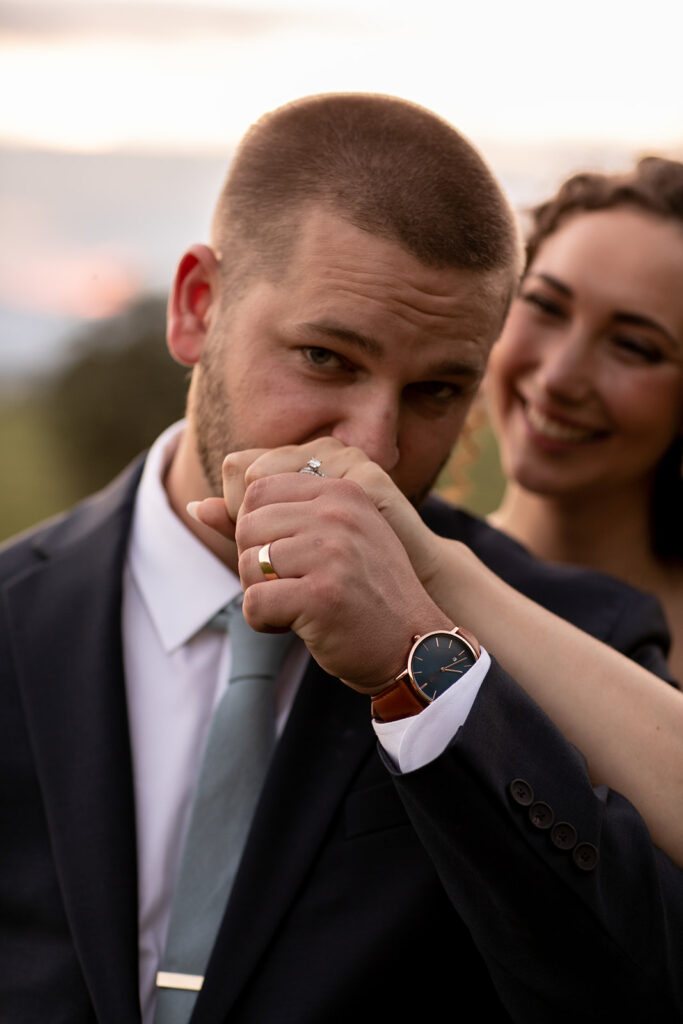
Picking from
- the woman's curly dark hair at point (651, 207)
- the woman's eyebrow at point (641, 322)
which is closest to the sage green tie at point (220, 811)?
the woman's eyebrow at point (641, 322)

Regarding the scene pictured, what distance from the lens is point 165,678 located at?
212 centimetres

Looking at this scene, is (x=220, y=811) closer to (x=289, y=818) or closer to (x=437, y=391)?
(x=289, y=818)

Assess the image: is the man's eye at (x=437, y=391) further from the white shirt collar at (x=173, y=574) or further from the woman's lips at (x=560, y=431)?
the woman's lips at (x=560, y=431)

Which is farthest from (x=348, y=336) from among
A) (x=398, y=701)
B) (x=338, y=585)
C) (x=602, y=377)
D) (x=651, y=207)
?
(x=651, y=207)

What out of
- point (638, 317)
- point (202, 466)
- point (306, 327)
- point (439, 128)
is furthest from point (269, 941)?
point (638, 317)

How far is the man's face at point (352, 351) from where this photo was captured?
75.6 inches

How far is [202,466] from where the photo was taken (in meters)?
2.17

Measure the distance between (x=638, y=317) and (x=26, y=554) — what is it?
1743 millimetres

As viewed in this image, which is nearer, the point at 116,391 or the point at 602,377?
the point at 602,377

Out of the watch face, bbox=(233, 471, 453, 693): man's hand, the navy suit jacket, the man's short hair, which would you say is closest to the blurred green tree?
the man's short hair

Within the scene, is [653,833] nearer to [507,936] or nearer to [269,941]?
[507,936]

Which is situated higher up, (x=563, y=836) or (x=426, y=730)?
(x=426, y=730)

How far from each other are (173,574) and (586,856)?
1013 millimetres

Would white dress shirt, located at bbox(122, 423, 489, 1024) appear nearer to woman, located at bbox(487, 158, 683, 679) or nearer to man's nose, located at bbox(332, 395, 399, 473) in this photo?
man's nose, located at bbox(332, 395, 399, 473)
